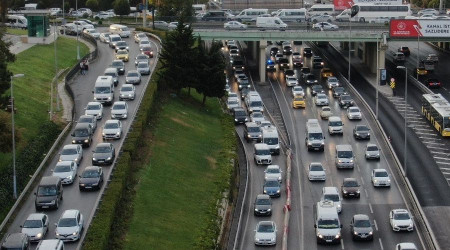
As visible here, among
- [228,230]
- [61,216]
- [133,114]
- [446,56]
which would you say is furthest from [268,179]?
[446,56]

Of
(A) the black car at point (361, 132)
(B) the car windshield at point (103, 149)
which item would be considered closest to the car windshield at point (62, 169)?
(B) the car windshield at point (103, 149)

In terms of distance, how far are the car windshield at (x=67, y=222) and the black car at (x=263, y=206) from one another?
56.9 ft

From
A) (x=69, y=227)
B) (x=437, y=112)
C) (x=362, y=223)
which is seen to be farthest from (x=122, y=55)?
(x=69, y=227)

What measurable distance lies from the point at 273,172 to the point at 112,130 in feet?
42.6

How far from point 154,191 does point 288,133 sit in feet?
96.3

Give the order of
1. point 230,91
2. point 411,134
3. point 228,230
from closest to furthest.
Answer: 1. point 228,230
2. point 411,134
3. point 230,91

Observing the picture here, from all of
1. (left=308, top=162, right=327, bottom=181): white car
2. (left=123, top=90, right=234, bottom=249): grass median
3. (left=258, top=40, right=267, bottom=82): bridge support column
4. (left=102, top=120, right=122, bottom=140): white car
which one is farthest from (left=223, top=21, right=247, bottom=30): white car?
(left=102, top=120, right=122, bottom=140): white car

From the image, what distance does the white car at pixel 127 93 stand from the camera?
93812 mm

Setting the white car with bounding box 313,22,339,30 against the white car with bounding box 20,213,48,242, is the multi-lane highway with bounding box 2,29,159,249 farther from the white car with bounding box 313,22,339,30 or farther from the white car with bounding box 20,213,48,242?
the white car with bounding box 313,22,339,30

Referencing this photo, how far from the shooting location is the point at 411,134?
96.2 m

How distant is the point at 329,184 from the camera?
268 ft

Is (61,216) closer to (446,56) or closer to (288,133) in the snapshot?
(288,133)

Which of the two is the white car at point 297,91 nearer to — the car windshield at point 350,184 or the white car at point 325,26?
the white car at point 325,26

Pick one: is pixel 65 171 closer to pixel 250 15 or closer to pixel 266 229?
pixel 266 229
